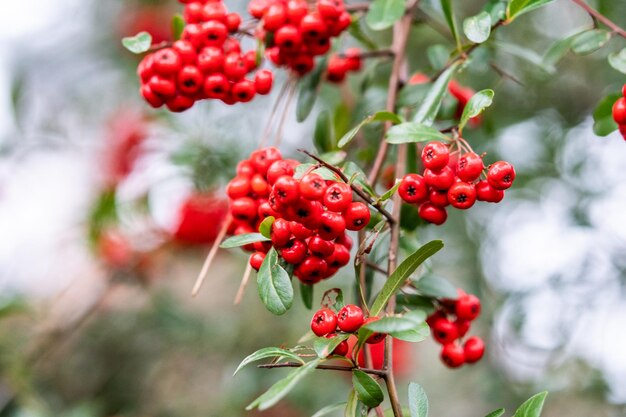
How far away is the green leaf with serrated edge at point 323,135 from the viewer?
1.40 meters

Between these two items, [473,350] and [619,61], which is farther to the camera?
[473,350]

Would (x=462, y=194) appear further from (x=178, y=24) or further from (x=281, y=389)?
(x=178, y=24)

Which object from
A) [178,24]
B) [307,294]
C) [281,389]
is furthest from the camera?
[178,24]

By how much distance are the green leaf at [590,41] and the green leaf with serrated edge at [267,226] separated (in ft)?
2.49

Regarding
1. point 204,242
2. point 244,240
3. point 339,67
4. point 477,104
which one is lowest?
point 204,242

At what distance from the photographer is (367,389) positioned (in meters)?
0.95

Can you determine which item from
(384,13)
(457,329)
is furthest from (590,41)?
(457,329)

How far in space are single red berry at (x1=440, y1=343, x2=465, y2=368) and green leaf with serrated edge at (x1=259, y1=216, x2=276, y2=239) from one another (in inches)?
19.2

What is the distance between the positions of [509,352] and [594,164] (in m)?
0.84

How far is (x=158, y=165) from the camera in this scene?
2.42 m

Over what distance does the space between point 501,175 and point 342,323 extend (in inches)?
13.3

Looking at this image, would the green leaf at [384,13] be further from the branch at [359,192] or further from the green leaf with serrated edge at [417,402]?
the green leaf with serrated edge at [417,402]

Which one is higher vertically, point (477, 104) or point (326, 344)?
point (477, 104)

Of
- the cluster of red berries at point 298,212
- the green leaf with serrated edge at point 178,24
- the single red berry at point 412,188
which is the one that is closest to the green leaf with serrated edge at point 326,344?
A: the cluster of red berries at point 298,212
